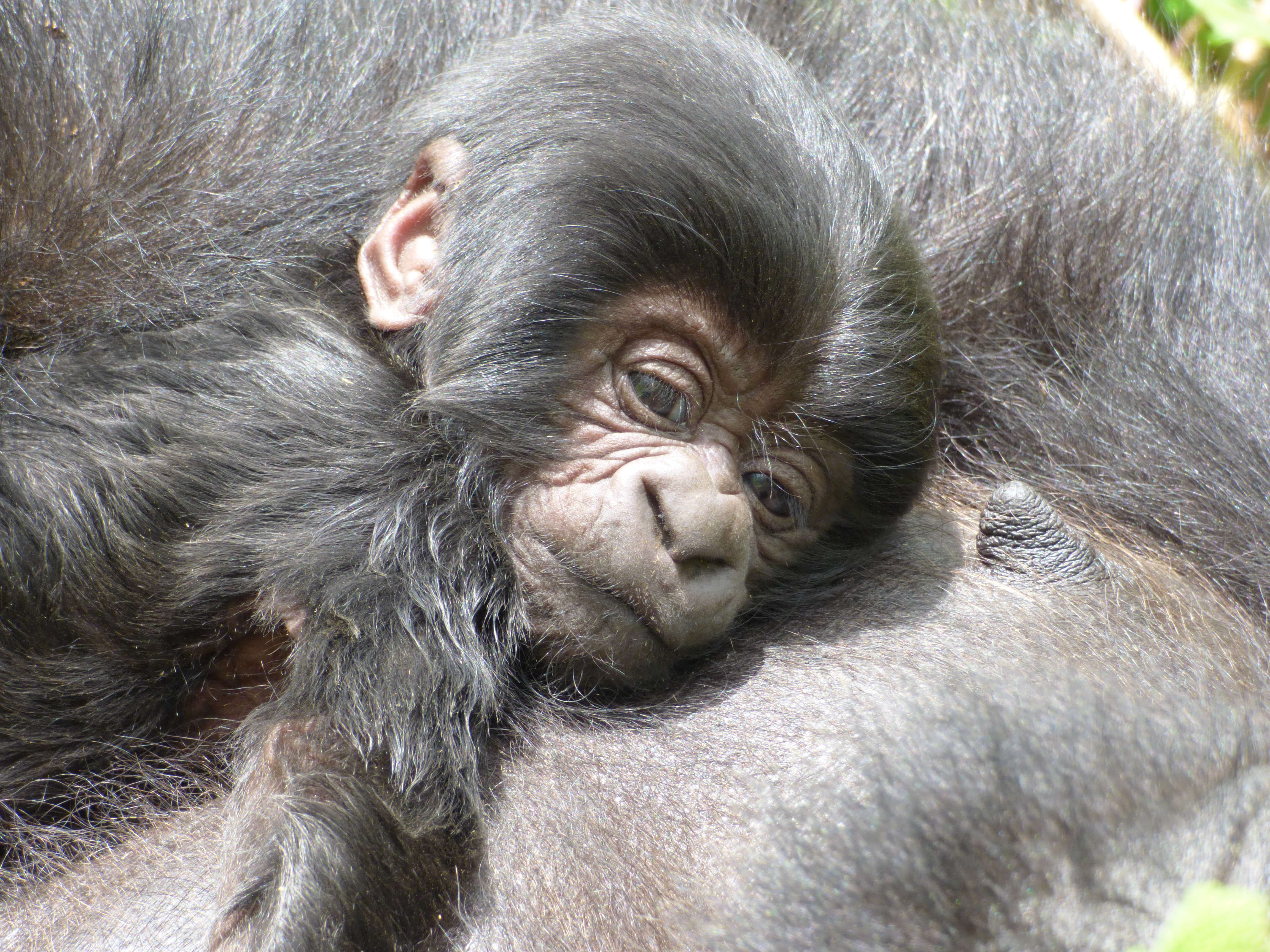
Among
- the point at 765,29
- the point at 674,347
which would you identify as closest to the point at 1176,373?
the point at 674,347

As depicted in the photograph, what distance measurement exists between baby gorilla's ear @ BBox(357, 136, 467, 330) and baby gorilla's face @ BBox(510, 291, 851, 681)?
1.04ft

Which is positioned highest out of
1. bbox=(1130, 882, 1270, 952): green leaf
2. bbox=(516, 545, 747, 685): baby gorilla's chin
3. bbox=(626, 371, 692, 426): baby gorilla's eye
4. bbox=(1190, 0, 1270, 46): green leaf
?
bbox=(1190, 0, 1270, 46): green leaf

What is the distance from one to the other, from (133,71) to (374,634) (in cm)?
112

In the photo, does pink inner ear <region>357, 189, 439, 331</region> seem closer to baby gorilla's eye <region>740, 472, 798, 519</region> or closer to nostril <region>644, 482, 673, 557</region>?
nostril <region>644, 482, 673, 557</region>

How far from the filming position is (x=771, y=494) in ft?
7.00

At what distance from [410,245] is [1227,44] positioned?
243cm

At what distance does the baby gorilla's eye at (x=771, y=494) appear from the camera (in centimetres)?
212

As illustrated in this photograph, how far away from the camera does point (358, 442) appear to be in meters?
1.91

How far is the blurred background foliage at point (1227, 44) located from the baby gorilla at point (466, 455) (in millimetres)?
1186

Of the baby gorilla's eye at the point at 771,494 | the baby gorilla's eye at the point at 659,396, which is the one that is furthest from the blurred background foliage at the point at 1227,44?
the baby gorilla's eye at the point at 659,396

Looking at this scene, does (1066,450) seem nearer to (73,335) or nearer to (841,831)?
(841,831)

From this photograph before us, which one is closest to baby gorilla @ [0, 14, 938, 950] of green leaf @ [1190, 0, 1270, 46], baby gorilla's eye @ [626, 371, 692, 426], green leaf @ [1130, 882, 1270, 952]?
baby gorilla's eye @ [626, 371, 692, 426]

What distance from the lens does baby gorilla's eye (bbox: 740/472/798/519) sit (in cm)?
212

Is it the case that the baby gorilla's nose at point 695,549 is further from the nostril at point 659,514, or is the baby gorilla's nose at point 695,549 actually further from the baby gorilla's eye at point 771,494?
the baby gorilla's eye at point 771,494
